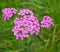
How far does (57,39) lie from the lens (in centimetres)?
208

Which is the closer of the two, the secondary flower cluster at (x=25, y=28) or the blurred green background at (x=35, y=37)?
the secondary flower cluster at (x=25, y=28)

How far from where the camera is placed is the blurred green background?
5.80ft

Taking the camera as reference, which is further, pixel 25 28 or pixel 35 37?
pixel 35 37

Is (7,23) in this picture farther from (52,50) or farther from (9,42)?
(52,50)

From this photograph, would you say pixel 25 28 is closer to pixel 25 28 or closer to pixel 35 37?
pixel 25 28

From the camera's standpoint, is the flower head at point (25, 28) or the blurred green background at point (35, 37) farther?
the blurred green background at point (35, 37)

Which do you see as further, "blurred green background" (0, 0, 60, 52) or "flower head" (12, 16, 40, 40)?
"blurred green background" (0, 0, 60, 52)

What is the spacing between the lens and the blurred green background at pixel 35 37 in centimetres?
177

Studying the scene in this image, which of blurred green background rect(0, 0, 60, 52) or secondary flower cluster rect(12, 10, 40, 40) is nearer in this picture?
secondary flower cluster rect(12, 10, 40, 40)

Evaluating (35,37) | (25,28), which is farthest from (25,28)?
(35,37)

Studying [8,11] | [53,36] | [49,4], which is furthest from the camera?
[49,4]

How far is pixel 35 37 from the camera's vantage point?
5.70 ft

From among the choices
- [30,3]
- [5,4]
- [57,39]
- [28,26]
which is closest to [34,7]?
[30,3]

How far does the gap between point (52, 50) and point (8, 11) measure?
44 centimetres
